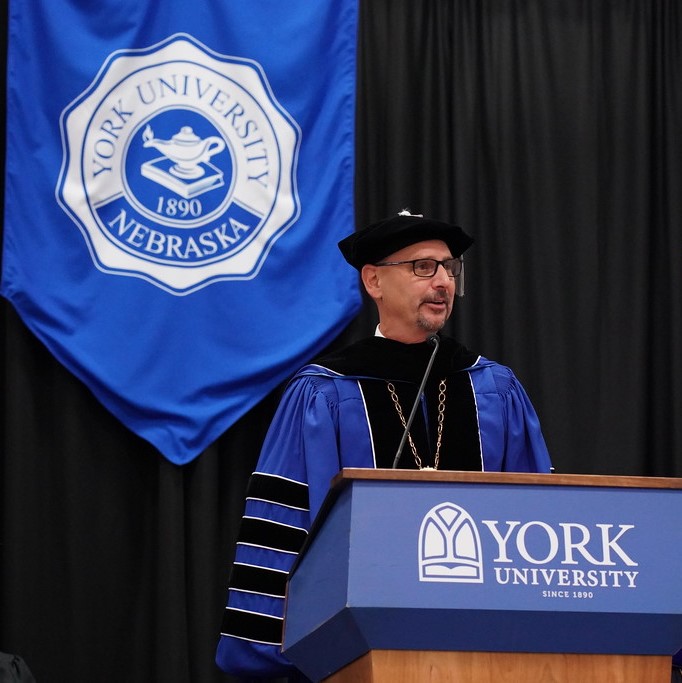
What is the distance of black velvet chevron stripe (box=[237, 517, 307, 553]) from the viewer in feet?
10.2

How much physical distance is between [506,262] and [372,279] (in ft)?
4.76

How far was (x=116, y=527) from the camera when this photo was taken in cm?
437

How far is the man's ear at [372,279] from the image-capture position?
349cm

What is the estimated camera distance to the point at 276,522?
3.13m

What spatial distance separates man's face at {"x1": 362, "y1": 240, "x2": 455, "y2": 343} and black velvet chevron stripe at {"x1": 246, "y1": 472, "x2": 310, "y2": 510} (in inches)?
23.4

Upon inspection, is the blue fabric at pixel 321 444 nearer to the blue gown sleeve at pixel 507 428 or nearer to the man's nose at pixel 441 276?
the blue gown sleeve at pixel 507 428

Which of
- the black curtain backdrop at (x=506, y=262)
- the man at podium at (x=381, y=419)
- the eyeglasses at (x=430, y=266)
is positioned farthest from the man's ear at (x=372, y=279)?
the black curtain backdrop at (x=506, y=262)

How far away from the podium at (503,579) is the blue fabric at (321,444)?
963 mm

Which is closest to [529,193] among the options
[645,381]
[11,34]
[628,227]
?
[628,227]

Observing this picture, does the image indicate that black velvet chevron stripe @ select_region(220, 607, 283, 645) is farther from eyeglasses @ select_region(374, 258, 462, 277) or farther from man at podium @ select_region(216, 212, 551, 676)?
eyeglasses @ select_region(374, 258, 462, 277)

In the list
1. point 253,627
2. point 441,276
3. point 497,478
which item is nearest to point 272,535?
point 253,627

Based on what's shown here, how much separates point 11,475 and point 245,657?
1639 mm

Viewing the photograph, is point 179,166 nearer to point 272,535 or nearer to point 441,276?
point 441,276

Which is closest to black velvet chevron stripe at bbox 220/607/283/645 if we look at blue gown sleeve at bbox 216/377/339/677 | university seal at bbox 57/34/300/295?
blue gown sleeve at bbox 216/377/339/677
